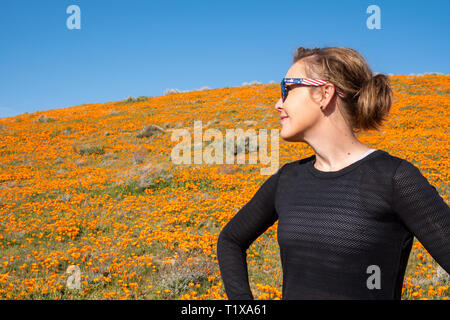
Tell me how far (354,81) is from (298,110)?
1.16 ft

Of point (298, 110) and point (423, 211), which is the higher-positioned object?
point (298, 110)

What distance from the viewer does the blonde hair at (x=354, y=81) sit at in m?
1.84

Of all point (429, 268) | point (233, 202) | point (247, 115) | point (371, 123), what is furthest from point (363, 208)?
point (247, 115)

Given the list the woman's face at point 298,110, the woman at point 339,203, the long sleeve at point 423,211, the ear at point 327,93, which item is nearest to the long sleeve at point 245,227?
the woman at point 339,203

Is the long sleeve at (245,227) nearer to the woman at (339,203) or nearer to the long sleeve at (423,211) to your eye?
the woman at (339,203)

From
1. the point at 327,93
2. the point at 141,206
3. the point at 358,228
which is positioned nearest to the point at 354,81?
the point at 327,93

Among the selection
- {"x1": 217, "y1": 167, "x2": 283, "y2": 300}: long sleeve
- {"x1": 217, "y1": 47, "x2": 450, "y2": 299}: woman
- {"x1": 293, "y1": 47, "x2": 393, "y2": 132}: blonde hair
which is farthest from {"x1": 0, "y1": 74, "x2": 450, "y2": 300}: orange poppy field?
{"x1": 217, "y1": 167, "x2": 283, "y2": 300}: long sleeve

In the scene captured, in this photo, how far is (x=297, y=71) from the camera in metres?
1.96

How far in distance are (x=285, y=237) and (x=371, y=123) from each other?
34.4 inches

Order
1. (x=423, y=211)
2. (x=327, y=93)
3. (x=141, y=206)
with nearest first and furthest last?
(x=423, y=211)
(x=327, y=93)
(x=141, y=206)

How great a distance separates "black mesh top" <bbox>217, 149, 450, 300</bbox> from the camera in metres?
1.49

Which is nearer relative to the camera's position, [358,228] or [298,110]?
[358,228]

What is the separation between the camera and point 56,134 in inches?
997

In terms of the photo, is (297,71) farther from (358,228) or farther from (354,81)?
(358,228)
